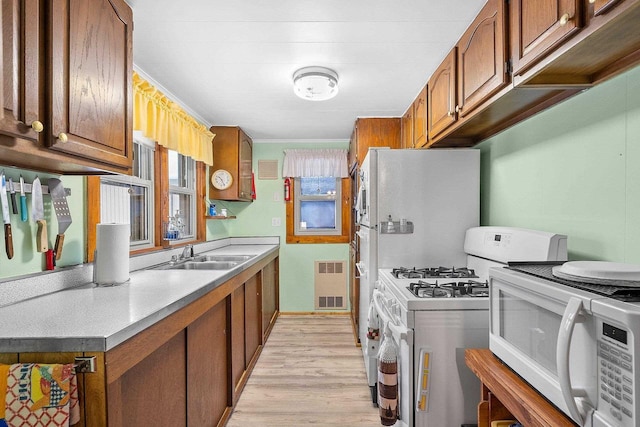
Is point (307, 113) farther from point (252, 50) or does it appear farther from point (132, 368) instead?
point (132, 368)

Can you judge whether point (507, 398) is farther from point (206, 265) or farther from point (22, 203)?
point (206, 265)

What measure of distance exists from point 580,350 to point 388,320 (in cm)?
108

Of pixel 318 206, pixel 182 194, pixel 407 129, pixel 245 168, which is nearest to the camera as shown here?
pixel 407 129

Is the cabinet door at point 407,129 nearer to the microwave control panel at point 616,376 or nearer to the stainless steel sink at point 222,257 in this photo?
the stainless steel sink at point 222,257

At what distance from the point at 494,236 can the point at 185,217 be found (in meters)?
2.72

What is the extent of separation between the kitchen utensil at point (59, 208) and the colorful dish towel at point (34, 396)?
0.81 meters

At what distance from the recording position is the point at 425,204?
235cm

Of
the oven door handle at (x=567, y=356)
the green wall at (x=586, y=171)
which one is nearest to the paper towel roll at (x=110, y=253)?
the oven door handle at (x=567, y=356)

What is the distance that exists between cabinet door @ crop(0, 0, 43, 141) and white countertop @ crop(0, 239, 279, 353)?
576 mm

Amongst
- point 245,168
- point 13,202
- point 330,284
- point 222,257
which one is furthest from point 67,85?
point 330,284

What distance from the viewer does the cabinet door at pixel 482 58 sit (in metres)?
1.42

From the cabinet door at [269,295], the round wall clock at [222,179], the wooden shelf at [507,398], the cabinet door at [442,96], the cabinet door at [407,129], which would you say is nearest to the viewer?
the wooden shelf at [507,398]

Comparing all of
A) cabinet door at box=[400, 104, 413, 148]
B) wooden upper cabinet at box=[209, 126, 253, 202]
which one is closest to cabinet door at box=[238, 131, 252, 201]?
wooden upper cabinet at box=[209, 126, 253, 202]

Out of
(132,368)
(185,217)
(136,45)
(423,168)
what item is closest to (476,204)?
(423,168)
